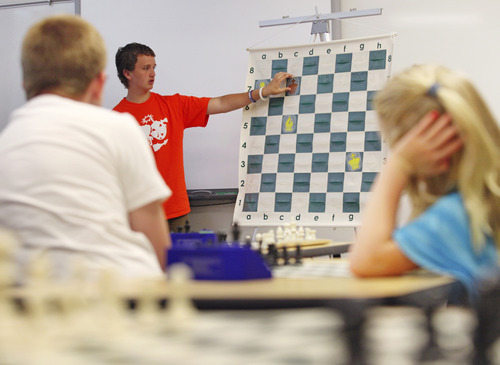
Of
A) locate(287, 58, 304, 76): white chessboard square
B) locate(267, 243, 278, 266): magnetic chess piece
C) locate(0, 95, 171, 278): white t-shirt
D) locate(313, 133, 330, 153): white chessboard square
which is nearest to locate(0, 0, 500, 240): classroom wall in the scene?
locate(287, 58, 304, 76): white chessboard square

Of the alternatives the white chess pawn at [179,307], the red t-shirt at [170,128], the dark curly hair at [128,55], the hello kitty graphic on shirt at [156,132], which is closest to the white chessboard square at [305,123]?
the red t-shirt at [170,128]

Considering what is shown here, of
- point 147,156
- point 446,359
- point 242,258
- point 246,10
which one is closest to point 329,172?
point 246,10

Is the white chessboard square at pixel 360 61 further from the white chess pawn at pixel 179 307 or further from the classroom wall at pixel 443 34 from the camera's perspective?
the white chess pawn at pixel 179 307

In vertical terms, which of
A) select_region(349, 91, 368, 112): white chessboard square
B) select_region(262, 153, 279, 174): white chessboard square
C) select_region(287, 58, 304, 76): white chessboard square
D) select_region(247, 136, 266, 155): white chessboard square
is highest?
select_region(287, 58, 304, 76): white chessboard square

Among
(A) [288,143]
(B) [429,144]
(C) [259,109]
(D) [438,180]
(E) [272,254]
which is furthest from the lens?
(C) [259,109]

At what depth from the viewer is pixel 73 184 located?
4.28 feet

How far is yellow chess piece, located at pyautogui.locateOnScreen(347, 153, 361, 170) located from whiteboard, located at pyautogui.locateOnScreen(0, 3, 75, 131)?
2.75 m

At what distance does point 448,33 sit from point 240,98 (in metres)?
1.51

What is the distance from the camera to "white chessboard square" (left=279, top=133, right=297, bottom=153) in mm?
4211

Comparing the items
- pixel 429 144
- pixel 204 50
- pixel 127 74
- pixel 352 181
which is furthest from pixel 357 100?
pixel 429 144

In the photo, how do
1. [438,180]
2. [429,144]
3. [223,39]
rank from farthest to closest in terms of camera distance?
[223,39] → [438,180] → [429,144]

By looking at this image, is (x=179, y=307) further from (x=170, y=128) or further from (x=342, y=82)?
(x=170, y=128)

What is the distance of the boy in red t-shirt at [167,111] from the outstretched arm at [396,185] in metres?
3.01

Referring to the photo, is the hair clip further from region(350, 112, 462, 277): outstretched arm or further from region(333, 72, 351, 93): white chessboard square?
region(333, 72, 351, 93): white chessboard square
